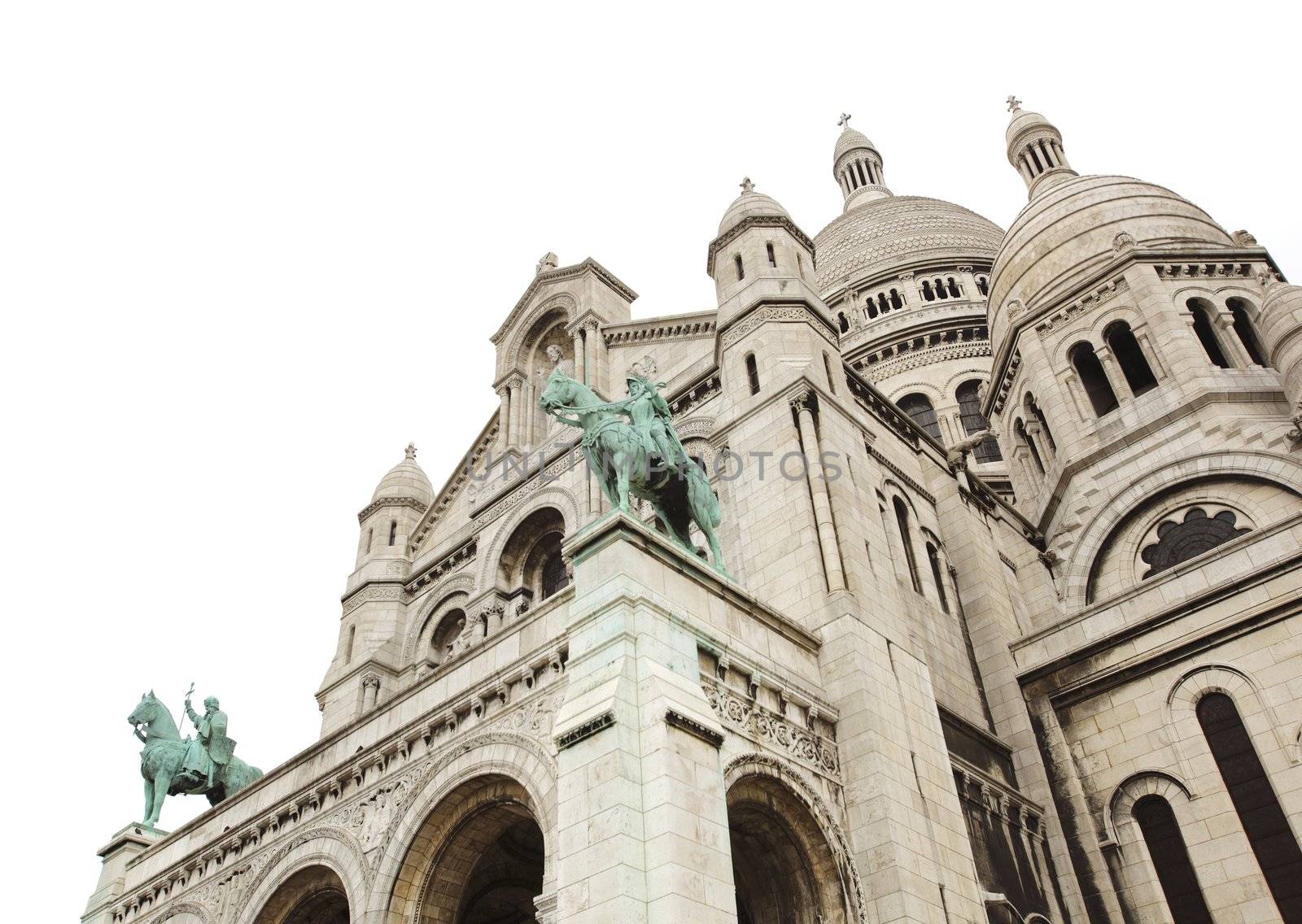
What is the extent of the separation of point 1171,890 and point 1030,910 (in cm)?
255

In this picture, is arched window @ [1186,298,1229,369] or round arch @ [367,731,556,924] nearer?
round arch @ [367,731,556,924]

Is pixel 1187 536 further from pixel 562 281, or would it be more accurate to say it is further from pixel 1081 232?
pixel 562 281

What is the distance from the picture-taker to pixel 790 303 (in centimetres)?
2314

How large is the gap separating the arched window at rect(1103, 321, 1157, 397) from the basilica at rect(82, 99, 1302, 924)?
75mm

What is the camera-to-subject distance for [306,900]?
18281 millimetres

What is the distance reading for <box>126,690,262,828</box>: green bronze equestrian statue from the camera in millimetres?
24375

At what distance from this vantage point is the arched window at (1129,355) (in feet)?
98.6

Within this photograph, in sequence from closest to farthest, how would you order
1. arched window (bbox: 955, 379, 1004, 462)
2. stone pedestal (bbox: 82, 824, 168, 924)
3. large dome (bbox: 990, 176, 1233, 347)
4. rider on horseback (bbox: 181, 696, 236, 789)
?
stone pedestal (bbox: 82, 824, 168, 924) → rider on horseback (bbox: 181, 696, 236, 789) → large dome (bbox: 990, 176, 1233, 347) → arched window (bbox: 955, 379, 1004, 462)

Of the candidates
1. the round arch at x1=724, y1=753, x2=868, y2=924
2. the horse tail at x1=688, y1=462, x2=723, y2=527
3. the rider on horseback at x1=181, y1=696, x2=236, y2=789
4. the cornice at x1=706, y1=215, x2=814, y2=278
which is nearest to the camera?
the round arch at x1=724, y1=753, x2=868, y2=924

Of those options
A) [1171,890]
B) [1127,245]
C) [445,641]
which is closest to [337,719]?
[445,641]

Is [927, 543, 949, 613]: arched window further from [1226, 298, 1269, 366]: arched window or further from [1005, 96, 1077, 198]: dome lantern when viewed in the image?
[1005, 96, 1077, 198]: dome lantern

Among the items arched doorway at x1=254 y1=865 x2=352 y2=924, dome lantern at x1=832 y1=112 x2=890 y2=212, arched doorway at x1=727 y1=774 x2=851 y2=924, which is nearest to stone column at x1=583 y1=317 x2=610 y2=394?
arched doorway at x1=254 y1=865 x2=352 y2=924

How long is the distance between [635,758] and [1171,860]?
11.9 m

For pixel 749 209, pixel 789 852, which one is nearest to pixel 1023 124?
pixel 749 209
